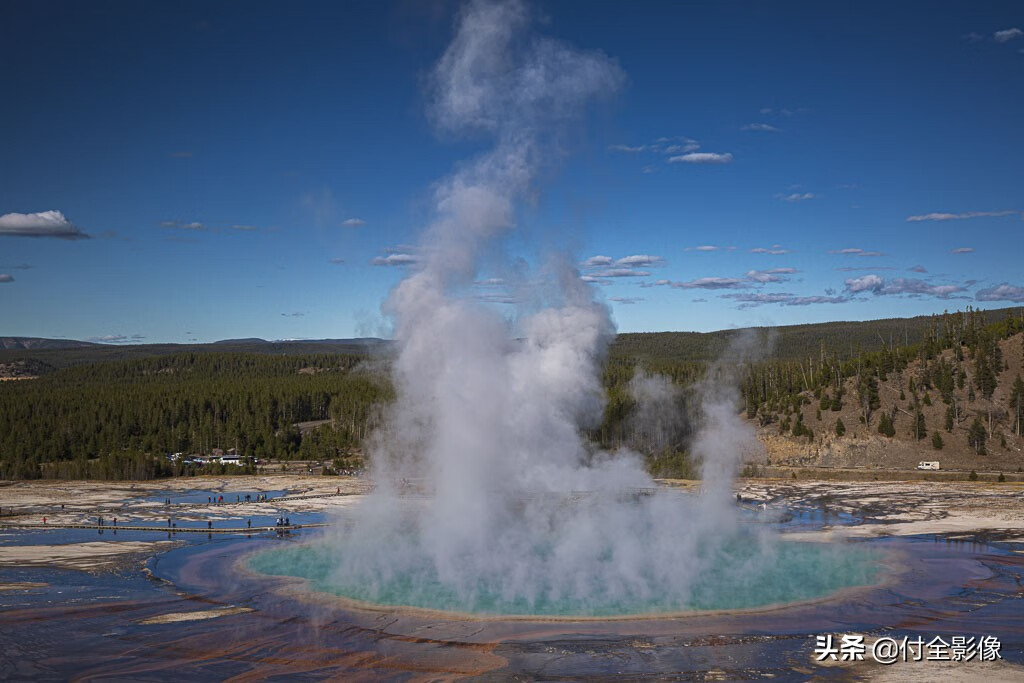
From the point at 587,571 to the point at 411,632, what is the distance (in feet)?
25.5

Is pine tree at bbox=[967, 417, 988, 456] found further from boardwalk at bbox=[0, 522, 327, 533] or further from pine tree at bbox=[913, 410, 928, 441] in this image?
boardwalk at bbox=[0, 522, 327, 533]

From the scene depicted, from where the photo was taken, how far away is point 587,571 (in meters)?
27.6

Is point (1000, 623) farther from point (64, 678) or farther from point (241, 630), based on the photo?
point (64, 678)

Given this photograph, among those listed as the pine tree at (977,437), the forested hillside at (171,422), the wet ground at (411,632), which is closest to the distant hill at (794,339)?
the forested hillside at (171,422)

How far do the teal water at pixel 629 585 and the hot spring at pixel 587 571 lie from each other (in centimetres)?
3

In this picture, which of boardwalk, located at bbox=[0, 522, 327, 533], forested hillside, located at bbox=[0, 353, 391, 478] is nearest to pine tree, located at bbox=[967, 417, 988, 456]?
forested hillside, located at bbox=[0, 353, 391, 478]

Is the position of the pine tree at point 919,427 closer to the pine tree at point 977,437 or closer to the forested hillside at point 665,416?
the forested hillside at point 665,416

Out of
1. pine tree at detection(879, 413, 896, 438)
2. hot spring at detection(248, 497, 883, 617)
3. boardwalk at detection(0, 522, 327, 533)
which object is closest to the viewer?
hot spring at detection(248, 497, 883, 617)

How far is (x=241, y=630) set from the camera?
21.5 metres

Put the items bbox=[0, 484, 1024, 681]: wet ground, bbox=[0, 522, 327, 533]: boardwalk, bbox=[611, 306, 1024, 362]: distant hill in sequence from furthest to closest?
bbox=[611, 306, 1024, 362]: distant hill → bbox=[0, 522, 327, 533]: boardwalk → bbox=[0, 484, 1024, 681]: wet ground

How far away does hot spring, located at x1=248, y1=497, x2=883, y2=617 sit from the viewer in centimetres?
2430

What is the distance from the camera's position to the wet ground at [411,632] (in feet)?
60.1

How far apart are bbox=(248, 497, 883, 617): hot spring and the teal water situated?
1.2 inches

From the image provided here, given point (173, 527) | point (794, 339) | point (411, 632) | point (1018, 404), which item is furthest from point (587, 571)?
point (794, 339)
